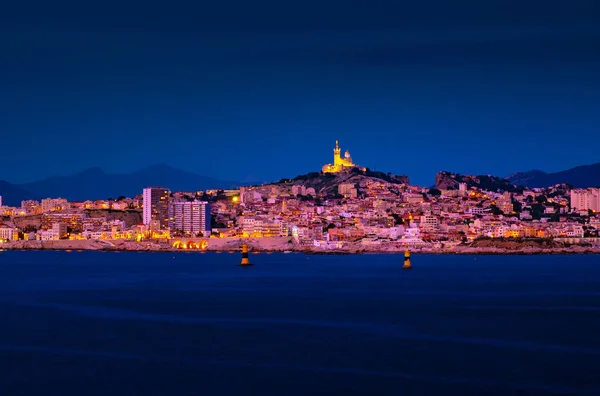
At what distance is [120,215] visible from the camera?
11819cm

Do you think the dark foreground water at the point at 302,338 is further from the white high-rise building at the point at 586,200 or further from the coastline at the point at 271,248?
the white high-rise building at the point at 586,200

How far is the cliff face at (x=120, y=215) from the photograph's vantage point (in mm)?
116500

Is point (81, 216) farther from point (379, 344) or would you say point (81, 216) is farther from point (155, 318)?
point (379, 344)

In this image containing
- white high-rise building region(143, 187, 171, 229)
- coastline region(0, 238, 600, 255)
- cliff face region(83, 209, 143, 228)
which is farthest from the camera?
cliff face region(83, 209, 143, 228)

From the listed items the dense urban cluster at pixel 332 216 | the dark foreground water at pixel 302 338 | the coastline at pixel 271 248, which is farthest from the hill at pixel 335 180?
the dark foreground water at pixel 302 338

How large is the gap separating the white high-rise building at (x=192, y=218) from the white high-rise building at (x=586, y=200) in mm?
46879

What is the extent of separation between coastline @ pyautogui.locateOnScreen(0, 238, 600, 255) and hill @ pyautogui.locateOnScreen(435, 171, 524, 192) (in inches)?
2618

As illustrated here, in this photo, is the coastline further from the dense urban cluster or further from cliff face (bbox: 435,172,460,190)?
cliff face (bbox: 435,172,460,190)

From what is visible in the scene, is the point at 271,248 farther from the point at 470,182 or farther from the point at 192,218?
the point at 470,182

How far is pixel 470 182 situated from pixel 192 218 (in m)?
65.2

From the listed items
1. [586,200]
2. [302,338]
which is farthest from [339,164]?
[302,338]

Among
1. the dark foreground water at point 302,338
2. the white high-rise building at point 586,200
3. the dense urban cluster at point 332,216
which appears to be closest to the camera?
the dark foreground water at point 302,338

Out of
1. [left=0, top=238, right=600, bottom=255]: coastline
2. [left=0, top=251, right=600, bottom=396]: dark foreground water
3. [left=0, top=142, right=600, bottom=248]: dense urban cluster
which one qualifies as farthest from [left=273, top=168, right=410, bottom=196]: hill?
[left=0, top=251, right=600, bottom=396]: dark foreground water

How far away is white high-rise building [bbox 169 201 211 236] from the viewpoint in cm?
9838
